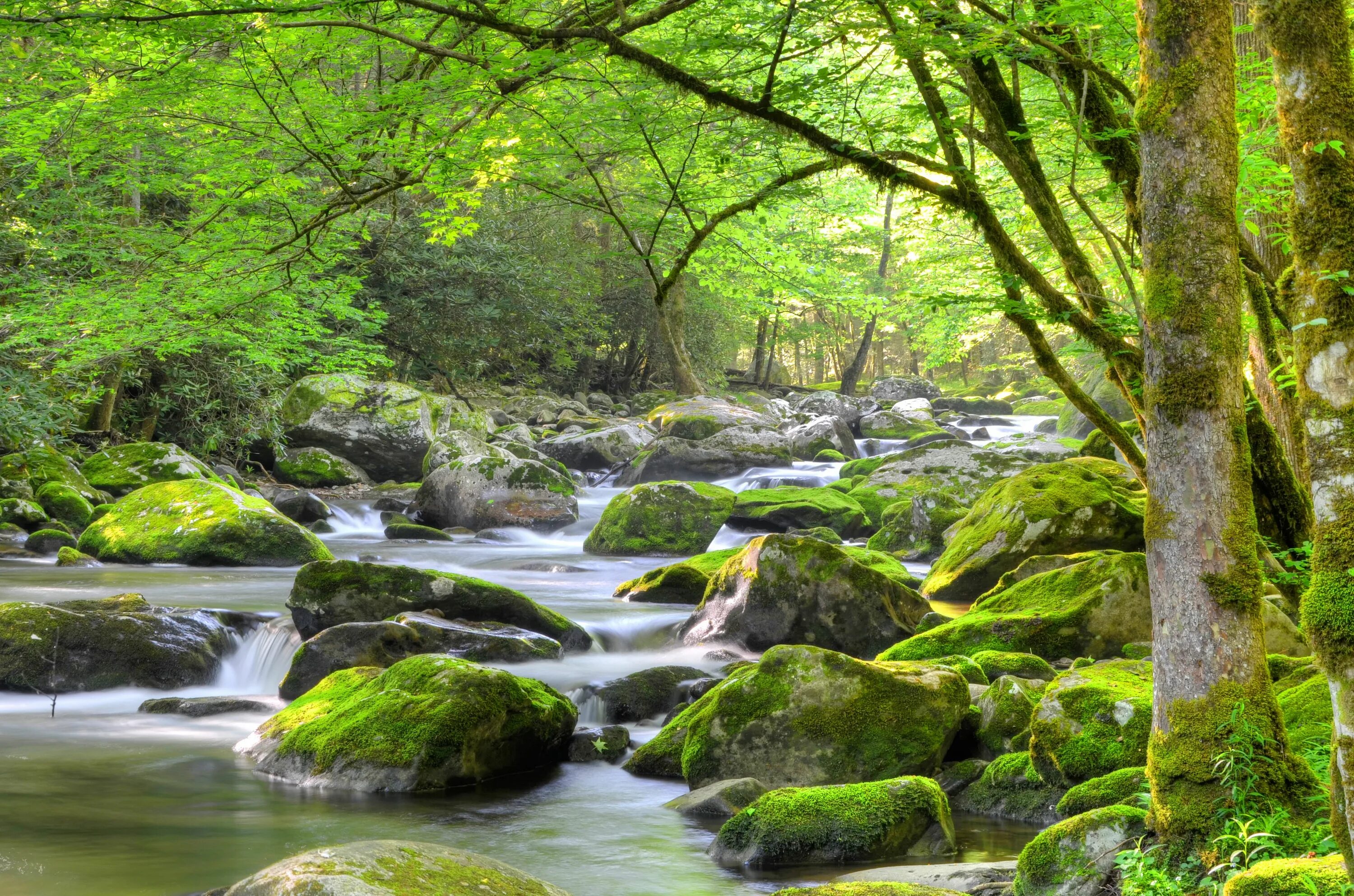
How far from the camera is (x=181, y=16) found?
4723mm

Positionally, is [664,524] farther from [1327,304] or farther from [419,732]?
[1327,304]

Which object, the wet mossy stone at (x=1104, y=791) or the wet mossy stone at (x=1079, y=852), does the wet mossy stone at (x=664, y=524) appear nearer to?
the wet mossy stone at (x=1104, y=791)

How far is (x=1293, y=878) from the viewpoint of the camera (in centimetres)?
296

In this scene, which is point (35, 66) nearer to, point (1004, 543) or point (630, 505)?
point (1004, 543)

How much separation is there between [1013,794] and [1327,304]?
4.20 m

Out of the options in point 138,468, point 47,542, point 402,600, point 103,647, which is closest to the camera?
point 103,647

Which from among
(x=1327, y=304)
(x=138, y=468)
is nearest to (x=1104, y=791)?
(x=1327, y=304)

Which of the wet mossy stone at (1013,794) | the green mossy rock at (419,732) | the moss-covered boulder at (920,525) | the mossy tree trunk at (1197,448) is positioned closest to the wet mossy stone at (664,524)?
the moss-covered boulder at (920,525)

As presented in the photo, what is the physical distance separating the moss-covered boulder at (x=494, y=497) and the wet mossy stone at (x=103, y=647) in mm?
7822

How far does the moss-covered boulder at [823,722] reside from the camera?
618 cm

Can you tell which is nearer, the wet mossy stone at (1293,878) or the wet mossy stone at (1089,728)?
the wet mossy stone at (1293,878)

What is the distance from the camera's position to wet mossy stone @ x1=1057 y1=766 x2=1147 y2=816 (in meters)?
4.69

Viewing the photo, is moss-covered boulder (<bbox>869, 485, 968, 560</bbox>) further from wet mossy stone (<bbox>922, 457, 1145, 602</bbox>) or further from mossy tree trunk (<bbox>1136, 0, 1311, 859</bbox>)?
mossy tree trunk (<bbox>1136, 0, 1311, 859</bbox>)

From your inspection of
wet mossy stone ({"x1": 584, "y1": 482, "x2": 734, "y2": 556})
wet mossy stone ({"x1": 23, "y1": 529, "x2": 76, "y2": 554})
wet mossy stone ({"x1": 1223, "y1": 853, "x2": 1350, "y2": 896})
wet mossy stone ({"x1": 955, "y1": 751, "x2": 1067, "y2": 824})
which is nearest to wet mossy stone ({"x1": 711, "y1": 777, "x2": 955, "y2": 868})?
wet mossy stone ({"x1": 955, "y1": 751, "x2": 1067, "y2": 824})
